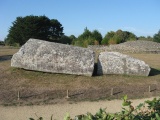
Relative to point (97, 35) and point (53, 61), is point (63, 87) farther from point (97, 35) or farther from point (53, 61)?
point (97, 35)

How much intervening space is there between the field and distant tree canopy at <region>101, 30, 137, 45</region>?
33.3 m

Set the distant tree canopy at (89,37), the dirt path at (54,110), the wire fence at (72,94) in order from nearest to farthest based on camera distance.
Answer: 1. the dirt path at (54,110)
2. the wire fence at (72,94)
3. the distant tree canopy at (89,37)

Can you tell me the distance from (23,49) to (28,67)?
1043 mm

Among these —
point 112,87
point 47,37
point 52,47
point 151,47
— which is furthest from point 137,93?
point 47,37

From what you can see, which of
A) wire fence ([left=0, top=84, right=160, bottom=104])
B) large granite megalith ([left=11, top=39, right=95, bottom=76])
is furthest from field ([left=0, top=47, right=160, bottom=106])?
large granite megalith ([left=11, top=39, right=95, bottom=76])

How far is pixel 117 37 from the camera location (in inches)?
2004

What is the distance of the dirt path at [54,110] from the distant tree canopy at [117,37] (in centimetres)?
3689

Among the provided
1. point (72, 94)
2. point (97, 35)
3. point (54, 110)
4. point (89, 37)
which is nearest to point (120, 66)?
point (72, 94)

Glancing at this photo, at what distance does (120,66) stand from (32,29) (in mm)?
34269

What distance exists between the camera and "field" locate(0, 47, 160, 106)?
40.5ft

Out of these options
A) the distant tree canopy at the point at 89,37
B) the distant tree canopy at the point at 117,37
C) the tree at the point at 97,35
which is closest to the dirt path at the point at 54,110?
the distant tree canopy at the point at 89,37

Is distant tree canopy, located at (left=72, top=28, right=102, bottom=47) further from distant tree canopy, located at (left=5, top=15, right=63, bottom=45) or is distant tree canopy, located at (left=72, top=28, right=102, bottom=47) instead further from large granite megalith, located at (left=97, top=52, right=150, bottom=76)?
large granite megalith, located at (left=97, top=52, right=150, bottom=76)

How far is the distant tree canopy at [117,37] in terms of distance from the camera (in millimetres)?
49431

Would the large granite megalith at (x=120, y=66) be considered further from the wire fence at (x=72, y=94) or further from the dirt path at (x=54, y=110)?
the dirt path at (x=54, y=110)
